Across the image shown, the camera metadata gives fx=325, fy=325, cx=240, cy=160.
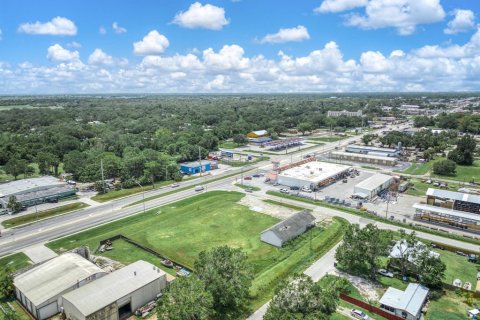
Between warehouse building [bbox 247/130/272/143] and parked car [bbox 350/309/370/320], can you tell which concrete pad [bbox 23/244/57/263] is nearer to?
parked car [bbox 350/309/370/320]

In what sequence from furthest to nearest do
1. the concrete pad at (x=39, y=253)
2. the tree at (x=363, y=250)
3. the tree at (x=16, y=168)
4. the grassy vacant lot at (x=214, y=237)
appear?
the tree at (x=16, y=168)
the concrete pad at (x=39, y=253)
the grassy vacant lot at (x=214, y=237)
the tree at (x=363, y=250)

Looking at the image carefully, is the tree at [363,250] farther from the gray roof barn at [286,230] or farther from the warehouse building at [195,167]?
the warehouse building at [195,167]

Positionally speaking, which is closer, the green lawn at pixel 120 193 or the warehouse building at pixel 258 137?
the green lawn at pixel 120 193

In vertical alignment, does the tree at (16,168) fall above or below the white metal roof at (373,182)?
above

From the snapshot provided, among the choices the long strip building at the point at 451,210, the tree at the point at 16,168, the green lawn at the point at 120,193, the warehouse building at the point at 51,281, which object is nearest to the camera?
the warehouse building at the point at 51,281

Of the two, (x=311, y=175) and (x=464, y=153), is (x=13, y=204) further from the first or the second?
(x=464, y=153)

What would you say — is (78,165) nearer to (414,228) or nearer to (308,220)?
(308,220)

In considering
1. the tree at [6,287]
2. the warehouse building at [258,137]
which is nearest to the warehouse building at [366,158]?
the warehouse building at [258,137]

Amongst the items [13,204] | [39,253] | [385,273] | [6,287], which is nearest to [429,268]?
[385,273]
